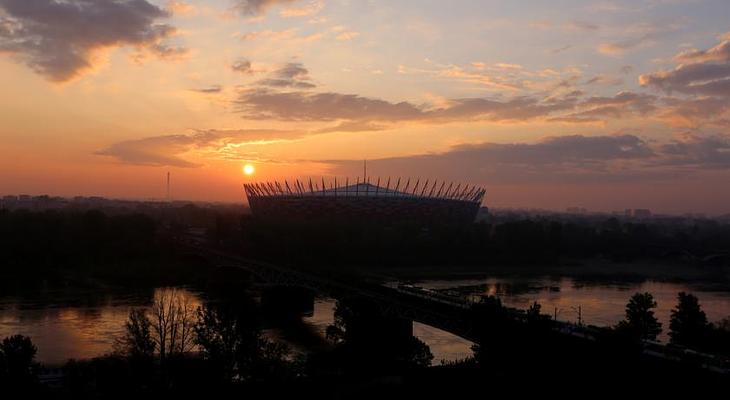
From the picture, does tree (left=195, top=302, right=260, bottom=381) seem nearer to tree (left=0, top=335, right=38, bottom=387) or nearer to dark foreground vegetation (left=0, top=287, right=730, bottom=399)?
dark foreground vegetation (left=0, top=287, right=730, bottom=399)

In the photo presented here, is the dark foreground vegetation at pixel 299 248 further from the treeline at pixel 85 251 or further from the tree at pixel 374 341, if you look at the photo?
the tree at pixel 374 341

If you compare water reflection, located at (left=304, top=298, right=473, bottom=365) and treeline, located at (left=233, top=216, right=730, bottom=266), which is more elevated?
treeline, located at (left=233, top=216, right=730, bottom=266)

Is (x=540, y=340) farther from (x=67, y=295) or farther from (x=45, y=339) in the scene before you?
(x=67, y=295)

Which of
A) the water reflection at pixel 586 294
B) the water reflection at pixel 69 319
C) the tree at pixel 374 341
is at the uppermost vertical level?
the tree at pixel 374 341

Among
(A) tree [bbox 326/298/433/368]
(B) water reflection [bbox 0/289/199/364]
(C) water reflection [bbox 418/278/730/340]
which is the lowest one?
(B) water reflection [bbox 0/289/199/364]

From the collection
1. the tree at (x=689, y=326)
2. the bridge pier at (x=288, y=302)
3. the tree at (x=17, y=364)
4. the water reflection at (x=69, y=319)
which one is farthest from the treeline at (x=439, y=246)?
the tree at (x=17, y=364)

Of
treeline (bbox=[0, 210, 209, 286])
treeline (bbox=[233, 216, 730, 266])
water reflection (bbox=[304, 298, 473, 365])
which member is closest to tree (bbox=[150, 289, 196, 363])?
water reflection (bbox=[304, 298, 473, 365])

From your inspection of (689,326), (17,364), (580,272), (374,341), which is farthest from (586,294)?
(17,364)
